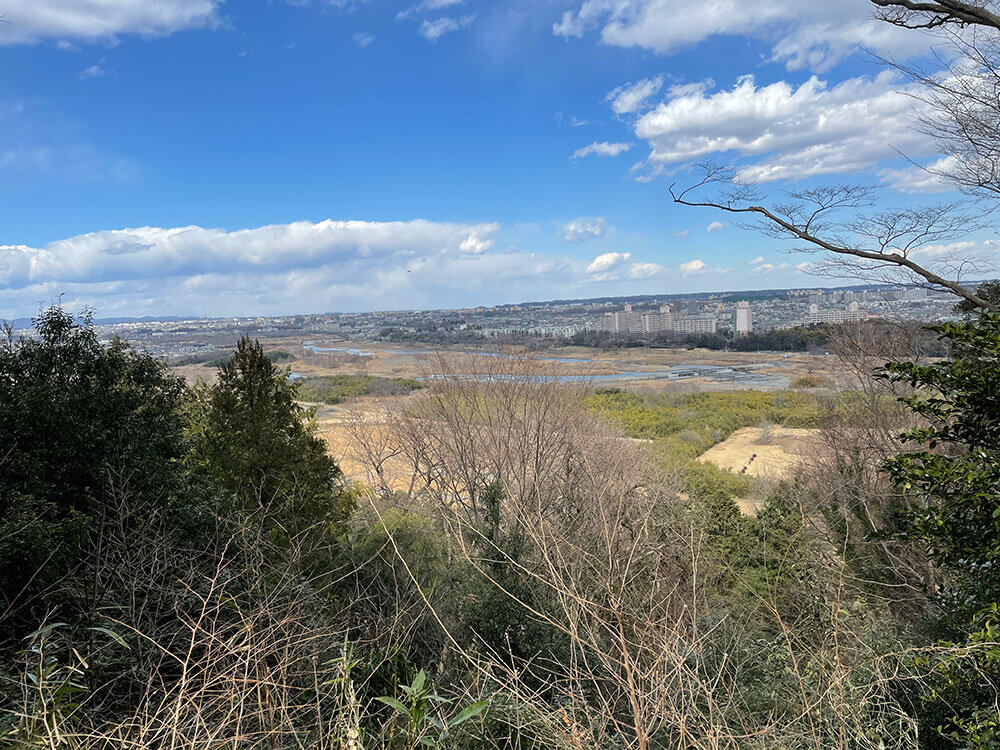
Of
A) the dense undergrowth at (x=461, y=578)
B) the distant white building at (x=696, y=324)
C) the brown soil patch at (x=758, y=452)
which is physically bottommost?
the brown soil patch at (x=758, y=452)

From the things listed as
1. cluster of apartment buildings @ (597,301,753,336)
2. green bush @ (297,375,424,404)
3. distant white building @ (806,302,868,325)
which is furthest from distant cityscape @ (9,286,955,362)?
green bush @ (297,375,424,404)

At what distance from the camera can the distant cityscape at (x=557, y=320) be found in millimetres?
27391

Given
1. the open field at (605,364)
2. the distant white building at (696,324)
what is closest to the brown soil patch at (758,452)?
Result: the open field at (605,364)

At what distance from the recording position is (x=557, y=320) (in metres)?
36.1

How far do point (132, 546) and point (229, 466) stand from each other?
5.54 m

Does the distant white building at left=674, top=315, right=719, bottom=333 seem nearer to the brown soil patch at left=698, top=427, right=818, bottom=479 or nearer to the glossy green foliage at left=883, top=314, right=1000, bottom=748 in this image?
the brown soil patch at left=698, top=427, right=818, bottom=479

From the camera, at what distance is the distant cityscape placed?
27391mm

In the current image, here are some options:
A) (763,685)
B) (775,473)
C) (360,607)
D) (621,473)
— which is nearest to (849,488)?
(621,473)

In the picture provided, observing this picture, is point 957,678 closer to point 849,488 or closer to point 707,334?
point 849,488

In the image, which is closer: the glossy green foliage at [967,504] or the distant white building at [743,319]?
the glossy green foliage at [967,504]

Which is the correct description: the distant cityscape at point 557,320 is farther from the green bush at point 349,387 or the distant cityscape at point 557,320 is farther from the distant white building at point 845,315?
the green bush at point 349,387

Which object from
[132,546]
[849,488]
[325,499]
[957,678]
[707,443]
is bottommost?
[707,443]

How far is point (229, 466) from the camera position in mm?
11797

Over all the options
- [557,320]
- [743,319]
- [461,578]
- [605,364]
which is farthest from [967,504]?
[743,319]
